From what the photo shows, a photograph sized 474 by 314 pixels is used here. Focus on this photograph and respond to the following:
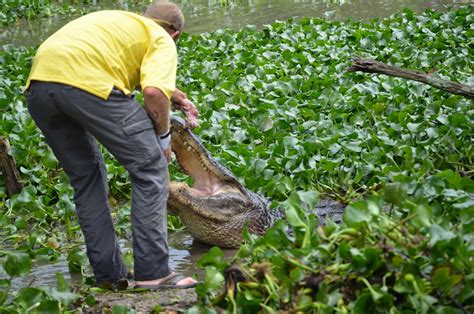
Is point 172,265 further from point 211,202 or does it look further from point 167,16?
point 167,16

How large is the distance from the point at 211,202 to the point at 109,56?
1.54 m

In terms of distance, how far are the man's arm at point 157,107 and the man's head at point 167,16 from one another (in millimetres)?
500

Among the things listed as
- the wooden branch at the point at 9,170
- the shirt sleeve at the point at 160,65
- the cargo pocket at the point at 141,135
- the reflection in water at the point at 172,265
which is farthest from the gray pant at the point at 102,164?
the wooden branch at the point at 9,170

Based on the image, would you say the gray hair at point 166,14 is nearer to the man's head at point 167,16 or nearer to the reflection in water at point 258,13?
the man's head at point 167,16

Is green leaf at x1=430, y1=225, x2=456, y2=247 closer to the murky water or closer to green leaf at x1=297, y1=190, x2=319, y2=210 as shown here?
green leaf at x1=297, y1=190, x2=319, y2=210

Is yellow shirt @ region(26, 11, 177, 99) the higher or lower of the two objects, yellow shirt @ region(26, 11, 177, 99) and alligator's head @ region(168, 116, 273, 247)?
the higher

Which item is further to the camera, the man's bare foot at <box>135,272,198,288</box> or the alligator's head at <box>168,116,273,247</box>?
the alligator's head at <box>168,116,273,247</box>

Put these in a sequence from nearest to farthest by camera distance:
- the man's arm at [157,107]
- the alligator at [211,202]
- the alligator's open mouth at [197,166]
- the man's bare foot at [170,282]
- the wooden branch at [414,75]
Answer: the man's arm at [157,107] < the man's bare foot at [170,282] < the alligator's open mouth at [197,166] < the alligator at [211,202] < the wooden branch at [414,75]

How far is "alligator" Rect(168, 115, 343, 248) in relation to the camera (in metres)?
5.65

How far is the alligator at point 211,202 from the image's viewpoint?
5.65m

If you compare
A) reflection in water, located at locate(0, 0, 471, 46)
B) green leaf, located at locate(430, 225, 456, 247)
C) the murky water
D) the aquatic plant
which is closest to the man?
the aquatic plant

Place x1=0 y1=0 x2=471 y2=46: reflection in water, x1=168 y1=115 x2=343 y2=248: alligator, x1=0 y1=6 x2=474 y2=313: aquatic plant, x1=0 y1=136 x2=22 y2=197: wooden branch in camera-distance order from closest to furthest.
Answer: x1=0 y1=6 x2=474 y2=313: aquatic plant, x1=168 y1=115 x2=343 y2=248: alligator, x1=0 y1=136 x2=22 y2=197: wooden branch, x1=0 y1=0 x2=471 y2=46: reflection in water

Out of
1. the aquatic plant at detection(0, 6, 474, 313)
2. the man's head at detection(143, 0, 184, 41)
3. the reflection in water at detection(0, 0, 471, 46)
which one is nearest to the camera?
the aquatic plant at detection(0, 6, 474, 313)

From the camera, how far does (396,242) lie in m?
3.36
